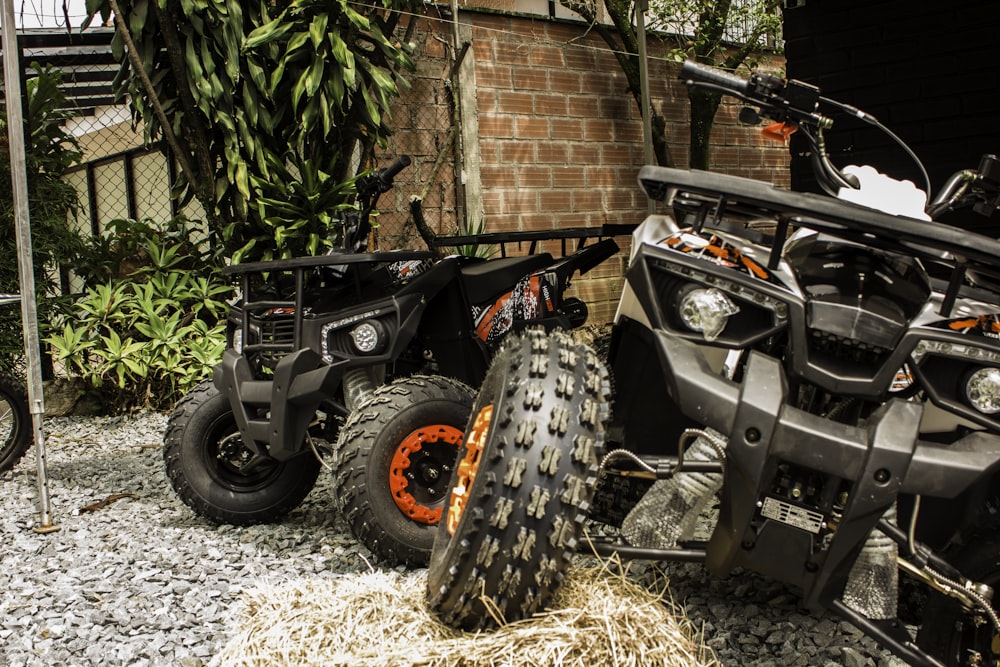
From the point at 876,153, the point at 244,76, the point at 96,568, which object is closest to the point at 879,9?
the point at 876,153

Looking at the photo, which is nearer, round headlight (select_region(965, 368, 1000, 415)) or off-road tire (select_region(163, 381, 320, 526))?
round headlight (select_region(965, 368, 1000, 415))

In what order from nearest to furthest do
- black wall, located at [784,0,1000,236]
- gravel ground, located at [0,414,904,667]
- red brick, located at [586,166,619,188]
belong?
gravel ground, located at [0,414,904,667] → black wall, located at [784,0,1000,236] → red brick, located at [586,166,619,188]

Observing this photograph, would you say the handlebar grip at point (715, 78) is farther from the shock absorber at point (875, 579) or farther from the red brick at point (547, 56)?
the red brick at point (547, 56)

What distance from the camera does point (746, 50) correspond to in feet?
26.0

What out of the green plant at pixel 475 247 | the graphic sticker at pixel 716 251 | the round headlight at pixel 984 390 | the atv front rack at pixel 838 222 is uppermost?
the atv front rack at pixel 838 222

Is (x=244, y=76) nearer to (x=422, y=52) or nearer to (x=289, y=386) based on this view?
(x=422, y=52)

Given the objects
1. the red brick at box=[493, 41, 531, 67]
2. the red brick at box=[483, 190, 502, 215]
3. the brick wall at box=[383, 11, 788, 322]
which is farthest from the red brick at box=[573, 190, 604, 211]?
the red brick at box=[493, 41, 531, 67]

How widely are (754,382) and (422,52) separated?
578 centimetres

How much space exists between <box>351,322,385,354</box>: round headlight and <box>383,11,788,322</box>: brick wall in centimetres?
372

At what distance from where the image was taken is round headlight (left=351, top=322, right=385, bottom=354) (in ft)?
10.4

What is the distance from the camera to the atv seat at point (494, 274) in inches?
147

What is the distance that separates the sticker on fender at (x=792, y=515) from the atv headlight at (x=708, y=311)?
36cm

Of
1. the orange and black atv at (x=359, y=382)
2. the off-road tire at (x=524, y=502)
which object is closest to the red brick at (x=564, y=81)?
the orange and black atv at (x=359, y=382)

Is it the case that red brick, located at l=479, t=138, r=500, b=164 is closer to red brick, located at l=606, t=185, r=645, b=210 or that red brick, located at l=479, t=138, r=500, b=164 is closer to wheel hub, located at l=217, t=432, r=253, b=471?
red brick, located at l=606, t=185, r=645, b=210
